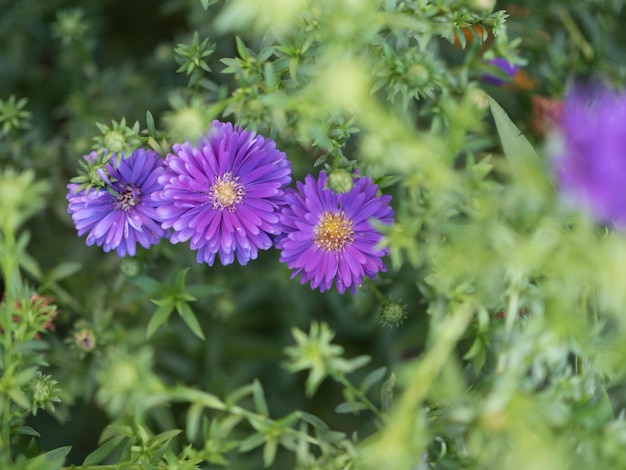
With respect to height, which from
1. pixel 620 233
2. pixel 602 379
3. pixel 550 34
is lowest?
pixel 602 379

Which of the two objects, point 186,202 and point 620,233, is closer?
point 620,233

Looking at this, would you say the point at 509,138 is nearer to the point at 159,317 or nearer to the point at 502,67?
the point at 502,67

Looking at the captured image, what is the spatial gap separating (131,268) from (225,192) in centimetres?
23

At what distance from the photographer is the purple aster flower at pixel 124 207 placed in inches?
42.8

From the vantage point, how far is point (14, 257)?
2.91ft

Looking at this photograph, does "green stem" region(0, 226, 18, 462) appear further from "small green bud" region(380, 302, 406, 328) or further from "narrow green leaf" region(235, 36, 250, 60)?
"small green bud" region(380, 302, 406, 328)

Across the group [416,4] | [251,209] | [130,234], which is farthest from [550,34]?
[130,234]

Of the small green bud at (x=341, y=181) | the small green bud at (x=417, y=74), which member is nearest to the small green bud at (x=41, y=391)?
the small green bud at (x=341, y=181)

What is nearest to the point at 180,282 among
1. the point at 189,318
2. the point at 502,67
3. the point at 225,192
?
the point at 189,318

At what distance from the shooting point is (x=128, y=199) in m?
1.12

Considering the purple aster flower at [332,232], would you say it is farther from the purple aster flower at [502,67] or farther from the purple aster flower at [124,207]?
the purple aster flower at [502,67]

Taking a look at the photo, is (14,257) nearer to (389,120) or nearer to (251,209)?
(251,209)

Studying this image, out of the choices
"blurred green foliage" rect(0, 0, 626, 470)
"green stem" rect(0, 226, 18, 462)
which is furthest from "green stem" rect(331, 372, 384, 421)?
"green stem" rect(0, 226, 18, 462)

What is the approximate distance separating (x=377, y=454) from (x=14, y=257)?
50cm
